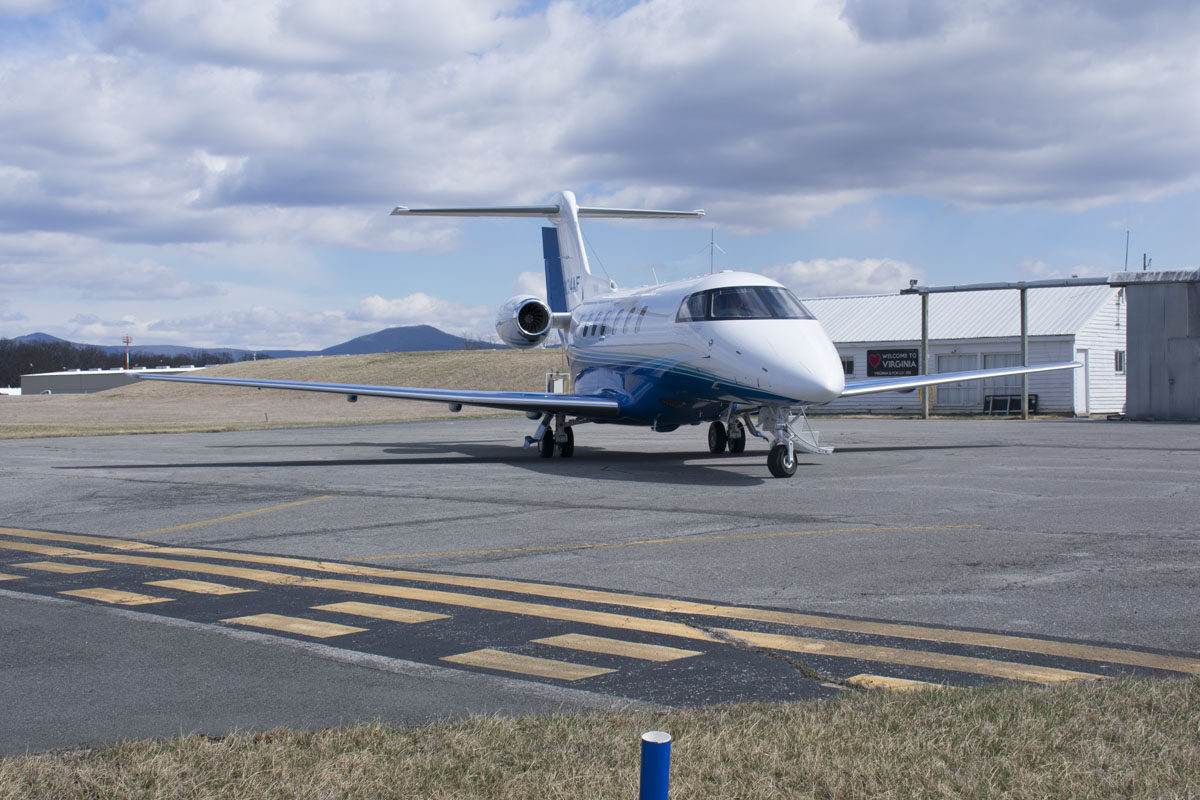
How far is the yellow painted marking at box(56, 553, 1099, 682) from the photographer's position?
19.7ft

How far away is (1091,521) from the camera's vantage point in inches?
471

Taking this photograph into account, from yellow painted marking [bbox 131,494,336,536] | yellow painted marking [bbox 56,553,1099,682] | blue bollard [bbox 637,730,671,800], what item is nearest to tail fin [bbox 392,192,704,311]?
yellow painted marking [bbox 131,494,336,536]

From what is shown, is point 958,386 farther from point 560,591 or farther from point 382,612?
point 382,612

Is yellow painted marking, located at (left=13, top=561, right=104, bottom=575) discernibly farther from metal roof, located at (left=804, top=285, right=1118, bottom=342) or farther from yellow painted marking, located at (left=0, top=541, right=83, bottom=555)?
metal roof, located at (left=804, top=285, right=1118, bottom=342)

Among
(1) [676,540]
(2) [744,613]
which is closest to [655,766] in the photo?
(2) [744,613]

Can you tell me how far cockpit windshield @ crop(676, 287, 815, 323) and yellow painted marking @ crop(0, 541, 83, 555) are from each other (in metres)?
11.2

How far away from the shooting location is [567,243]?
1174 inches

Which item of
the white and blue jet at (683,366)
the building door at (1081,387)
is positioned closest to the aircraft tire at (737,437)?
the white and blue jet at (683,366)

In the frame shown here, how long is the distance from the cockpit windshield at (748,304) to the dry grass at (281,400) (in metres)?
25.6

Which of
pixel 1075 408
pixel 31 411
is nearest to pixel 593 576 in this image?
pixel 1075 408

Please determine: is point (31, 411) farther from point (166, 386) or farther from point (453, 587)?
point (453, 587)

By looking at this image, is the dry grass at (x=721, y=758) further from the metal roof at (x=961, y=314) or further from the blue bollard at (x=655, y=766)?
the metal roof at (x=961, y=314)

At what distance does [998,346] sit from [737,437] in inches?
1086

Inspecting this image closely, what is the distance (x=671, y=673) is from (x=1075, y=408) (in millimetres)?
42686
